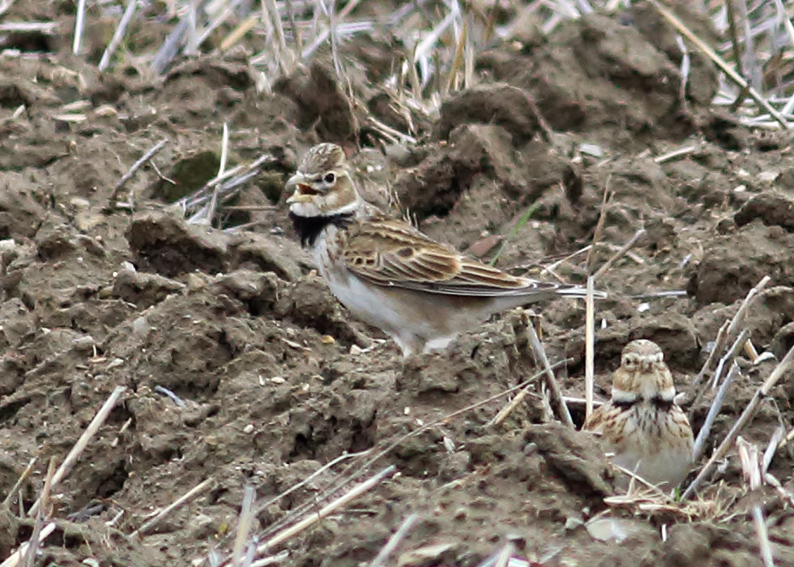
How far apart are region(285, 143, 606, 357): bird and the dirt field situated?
0.67ft

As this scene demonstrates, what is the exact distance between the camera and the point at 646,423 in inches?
255

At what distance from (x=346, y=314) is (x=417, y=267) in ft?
2.14

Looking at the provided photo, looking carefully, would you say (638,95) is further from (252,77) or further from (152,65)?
(152,65)

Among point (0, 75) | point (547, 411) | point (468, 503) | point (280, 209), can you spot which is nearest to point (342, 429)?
point (547, 411)

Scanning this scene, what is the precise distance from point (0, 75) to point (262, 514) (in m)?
6.49

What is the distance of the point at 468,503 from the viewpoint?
5203mm

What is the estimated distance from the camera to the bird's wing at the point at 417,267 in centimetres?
774

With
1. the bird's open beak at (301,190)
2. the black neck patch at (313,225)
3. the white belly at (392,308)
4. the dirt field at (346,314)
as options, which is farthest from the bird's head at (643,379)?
the bird's open beak at (301,190)

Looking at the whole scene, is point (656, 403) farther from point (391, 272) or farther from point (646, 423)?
point (391, 272)

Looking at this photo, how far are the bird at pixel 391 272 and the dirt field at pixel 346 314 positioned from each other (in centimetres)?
20

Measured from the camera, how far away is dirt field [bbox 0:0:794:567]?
17.6 feet

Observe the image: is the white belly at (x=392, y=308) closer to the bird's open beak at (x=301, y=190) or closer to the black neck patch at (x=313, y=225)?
the black neck patch at (x=313, y=225)

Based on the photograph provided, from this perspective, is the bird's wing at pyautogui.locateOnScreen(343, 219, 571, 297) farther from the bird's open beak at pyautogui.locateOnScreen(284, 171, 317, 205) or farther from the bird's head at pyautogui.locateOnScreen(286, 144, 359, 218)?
the bird's open beak at pyautogui.locateOnScreen(284, 171, 317, 205)

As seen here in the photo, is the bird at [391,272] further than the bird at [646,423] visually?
Yes
